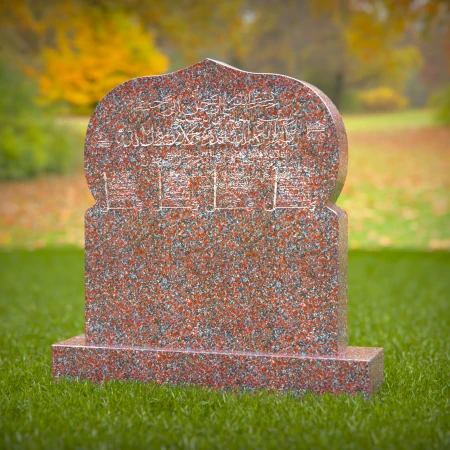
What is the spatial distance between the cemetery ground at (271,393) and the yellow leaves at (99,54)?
369cm

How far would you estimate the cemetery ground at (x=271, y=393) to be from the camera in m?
3.99

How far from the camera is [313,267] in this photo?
16.0ft

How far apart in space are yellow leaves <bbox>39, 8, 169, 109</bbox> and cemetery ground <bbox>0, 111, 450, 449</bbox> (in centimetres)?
369

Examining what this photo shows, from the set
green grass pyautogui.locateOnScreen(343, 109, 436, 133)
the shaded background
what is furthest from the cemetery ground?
green grass pyautogui.locateOnScreen(343, 109, 436, 133)

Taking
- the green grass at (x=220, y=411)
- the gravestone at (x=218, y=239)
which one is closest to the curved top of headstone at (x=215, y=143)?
the gravestone at (x=218, y=239)

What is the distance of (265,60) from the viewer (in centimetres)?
1938

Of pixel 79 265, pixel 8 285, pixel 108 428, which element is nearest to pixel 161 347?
pixel 108 428

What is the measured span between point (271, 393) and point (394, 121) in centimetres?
1612

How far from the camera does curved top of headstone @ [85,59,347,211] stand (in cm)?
489

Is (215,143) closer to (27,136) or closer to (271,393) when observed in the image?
(271,393)

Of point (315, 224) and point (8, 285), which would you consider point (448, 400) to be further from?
point (8, 285)

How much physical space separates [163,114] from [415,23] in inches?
596

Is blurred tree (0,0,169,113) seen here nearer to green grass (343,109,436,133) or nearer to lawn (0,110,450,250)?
lawn (0,110,450,250)

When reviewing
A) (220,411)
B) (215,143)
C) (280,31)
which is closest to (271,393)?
(220,411)
